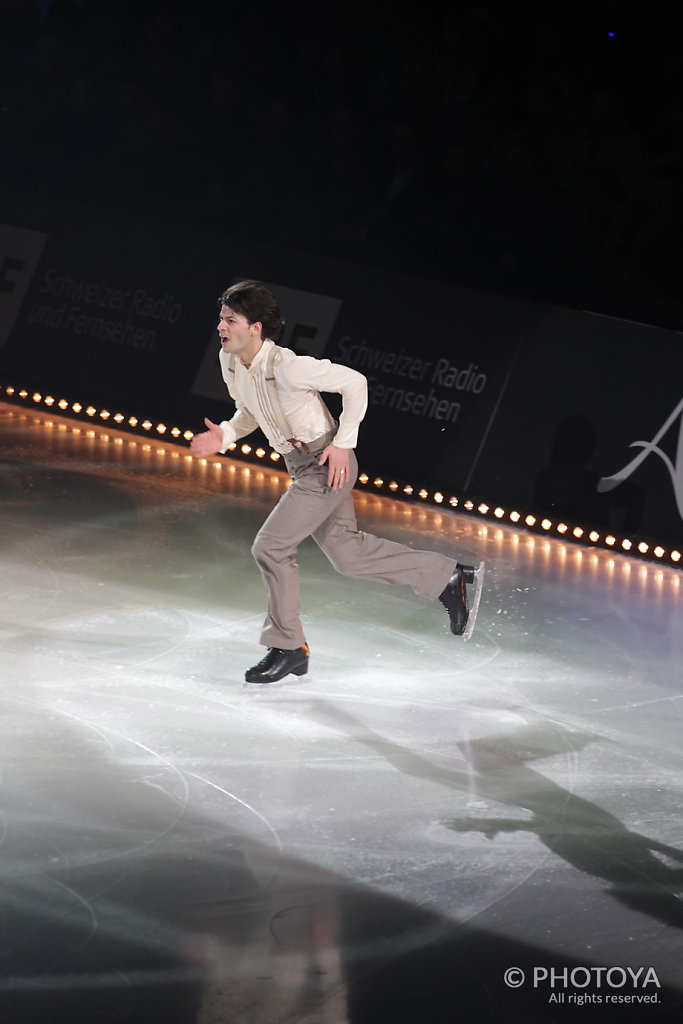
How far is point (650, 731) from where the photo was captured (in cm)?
582

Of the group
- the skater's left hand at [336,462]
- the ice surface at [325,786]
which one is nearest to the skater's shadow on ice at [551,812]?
the ice surface at [325,786]

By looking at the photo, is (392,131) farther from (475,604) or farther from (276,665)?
(276,665)

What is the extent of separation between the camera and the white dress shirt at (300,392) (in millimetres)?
5676

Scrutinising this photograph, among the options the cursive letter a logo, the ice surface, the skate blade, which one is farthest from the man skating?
the cursive letter a logo

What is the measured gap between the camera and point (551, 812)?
5.01 meters

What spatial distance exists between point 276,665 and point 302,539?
0.55 metres

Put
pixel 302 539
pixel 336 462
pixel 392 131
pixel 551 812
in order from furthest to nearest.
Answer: pixel 392 131 < pixel 302 539 < pixel 336 462 < pixel 551 812

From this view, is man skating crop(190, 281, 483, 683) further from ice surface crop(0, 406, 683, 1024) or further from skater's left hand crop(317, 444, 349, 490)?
ice surface crop(0, 406, 683, 1024)

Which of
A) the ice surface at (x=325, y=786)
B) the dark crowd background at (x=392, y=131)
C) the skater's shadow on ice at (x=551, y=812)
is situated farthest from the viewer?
the dark crowd background at (x=392, y=131)

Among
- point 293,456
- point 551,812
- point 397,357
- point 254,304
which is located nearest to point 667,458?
point 397,357

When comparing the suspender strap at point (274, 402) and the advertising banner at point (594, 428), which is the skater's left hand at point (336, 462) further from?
the advertising banner at point (594, 428)

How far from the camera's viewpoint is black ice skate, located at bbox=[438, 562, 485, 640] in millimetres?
6426

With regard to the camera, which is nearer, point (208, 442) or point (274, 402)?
point (274, 402)

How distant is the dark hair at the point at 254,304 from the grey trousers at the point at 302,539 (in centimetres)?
57
